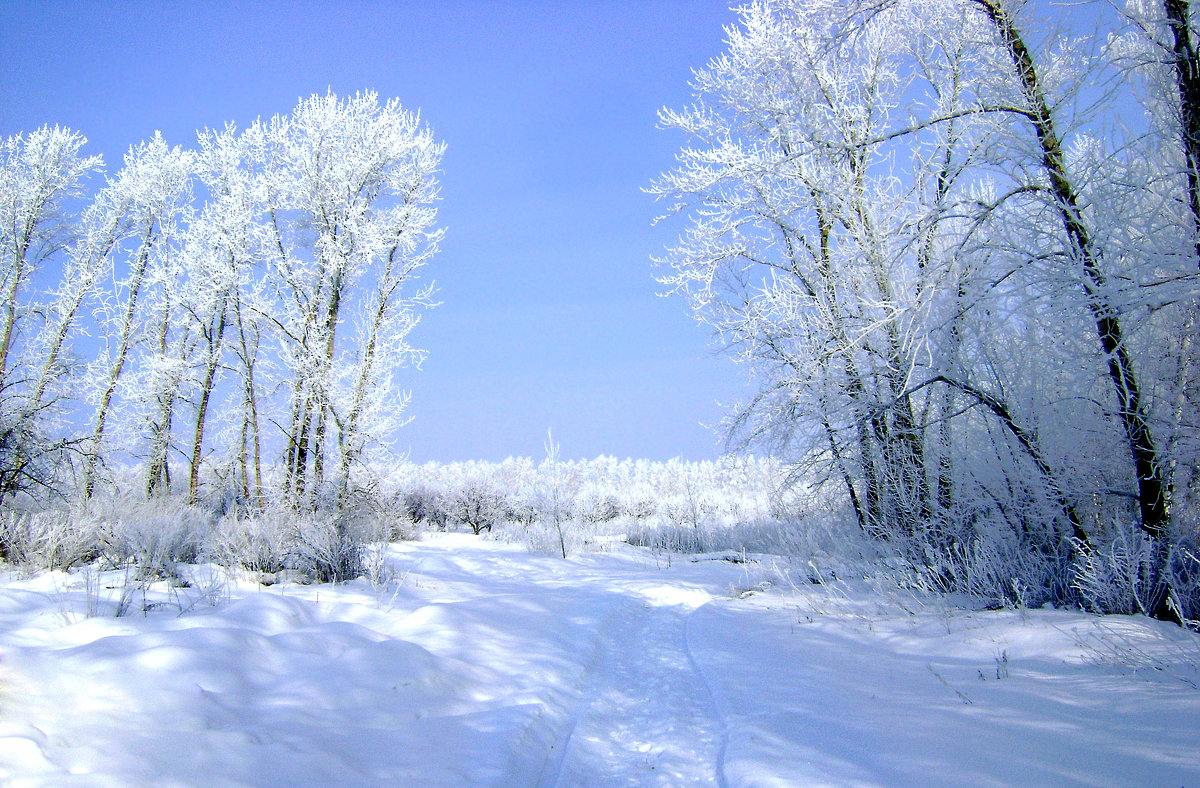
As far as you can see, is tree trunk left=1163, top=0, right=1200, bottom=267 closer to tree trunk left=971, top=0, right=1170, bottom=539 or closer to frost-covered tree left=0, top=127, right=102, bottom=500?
tree trunk left=971, top=0, right=1170, bottom=539

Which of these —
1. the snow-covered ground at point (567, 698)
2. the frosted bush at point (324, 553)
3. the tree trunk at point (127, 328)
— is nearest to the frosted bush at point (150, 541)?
the snow-covered ground at point (567, 698)

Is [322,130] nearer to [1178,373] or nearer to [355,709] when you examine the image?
[355,709]

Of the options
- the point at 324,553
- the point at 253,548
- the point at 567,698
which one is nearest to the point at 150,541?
the point at 253,548

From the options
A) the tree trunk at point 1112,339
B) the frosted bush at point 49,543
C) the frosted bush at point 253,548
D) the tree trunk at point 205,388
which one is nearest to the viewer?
the tree trunk at point 1112,339

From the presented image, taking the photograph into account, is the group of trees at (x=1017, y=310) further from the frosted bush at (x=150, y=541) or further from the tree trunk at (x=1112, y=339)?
the frosted bush at (x=150, y=541)

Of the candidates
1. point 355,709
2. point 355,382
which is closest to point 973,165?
point 355,709

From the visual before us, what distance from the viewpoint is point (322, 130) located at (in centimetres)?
1229

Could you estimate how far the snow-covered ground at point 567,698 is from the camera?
7.50ft

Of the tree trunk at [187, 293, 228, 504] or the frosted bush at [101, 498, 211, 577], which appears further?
the tree trunk at [187, 293, 228, 504]

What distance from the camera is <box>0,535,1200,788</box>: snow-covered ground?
90.0 inches

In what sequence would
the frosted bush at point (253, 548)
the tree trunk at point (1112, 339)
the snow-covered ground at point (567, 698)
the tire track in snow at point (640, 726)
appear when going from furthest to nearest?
1. the frosted bush at point (253, 548)
2. the tree trunk at point (1112, 339)
3. the tire track in snow at point (640, 726)
4. the snow-covered ground at point (567, 698)

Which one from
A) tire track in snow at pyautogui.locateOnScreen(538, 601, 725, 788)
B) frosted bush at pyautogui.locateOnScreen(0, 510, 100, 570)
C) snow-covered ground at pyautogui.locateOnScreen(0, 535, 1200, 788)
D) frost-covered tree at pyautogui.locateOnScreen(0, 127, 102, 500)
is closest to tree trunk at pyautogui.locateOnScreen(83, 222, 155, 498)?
frost-covered tree at pyautogui.locateOnScreen(0, 127, 102, 500)

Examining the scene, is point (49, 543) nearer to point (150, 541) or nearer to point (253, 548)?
point (150, 541)

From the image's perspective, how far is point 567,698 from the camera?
3.81 metres
